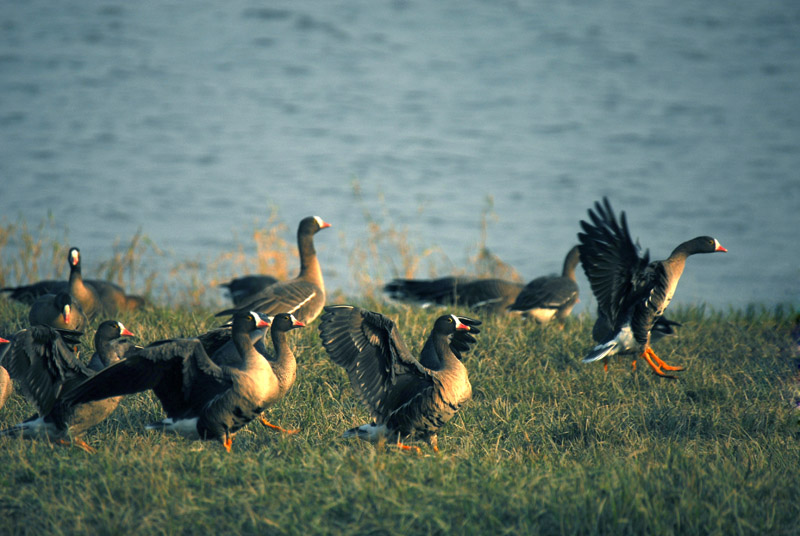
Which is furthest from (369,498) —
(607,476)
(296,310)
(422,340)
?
(296,310)

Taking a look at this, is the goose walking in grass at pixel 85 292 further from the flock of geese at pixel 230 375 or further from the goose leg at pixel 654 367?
the goose leg at pixel 654 367

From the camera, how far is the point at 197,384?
16.8 feet

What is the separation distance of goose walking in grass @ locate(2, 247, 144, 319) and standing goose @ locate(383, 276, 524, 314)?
3.15m

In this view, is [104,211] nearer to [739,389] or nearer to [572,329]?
[572,329]

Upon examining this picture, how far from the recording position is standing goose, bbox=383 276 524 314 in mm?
9367

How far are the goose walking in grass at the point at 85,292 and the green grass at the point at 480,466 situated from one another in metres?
1.48

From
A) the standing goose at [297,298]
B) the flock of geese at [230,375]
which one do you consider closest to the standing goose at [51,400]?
the flock of geese at [230,375]

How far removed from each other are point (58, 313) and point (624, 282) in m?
4.86

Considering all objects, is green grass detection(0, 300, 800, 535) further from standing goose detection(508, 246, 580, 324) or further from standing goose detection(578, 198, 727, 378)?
standing goose detection(508, 246, 580, 324)

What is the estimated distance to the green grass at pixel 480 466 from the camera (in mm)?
3885

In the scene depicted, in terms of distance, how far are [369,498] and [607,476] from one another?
1.27 meters

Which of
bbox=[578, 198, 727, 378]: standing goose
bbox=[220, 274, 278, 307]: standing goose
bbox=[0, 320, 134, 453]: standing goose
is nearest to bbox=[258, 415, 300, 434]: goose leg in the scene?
bbox=[0, 320, 134, 453]: standing goose

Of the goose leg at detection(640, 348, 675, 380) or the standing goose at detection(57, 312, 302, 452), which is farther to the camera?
the goose leg at detection(640, 348, 675, 380)

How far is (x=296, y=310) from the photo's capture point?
317 inches
